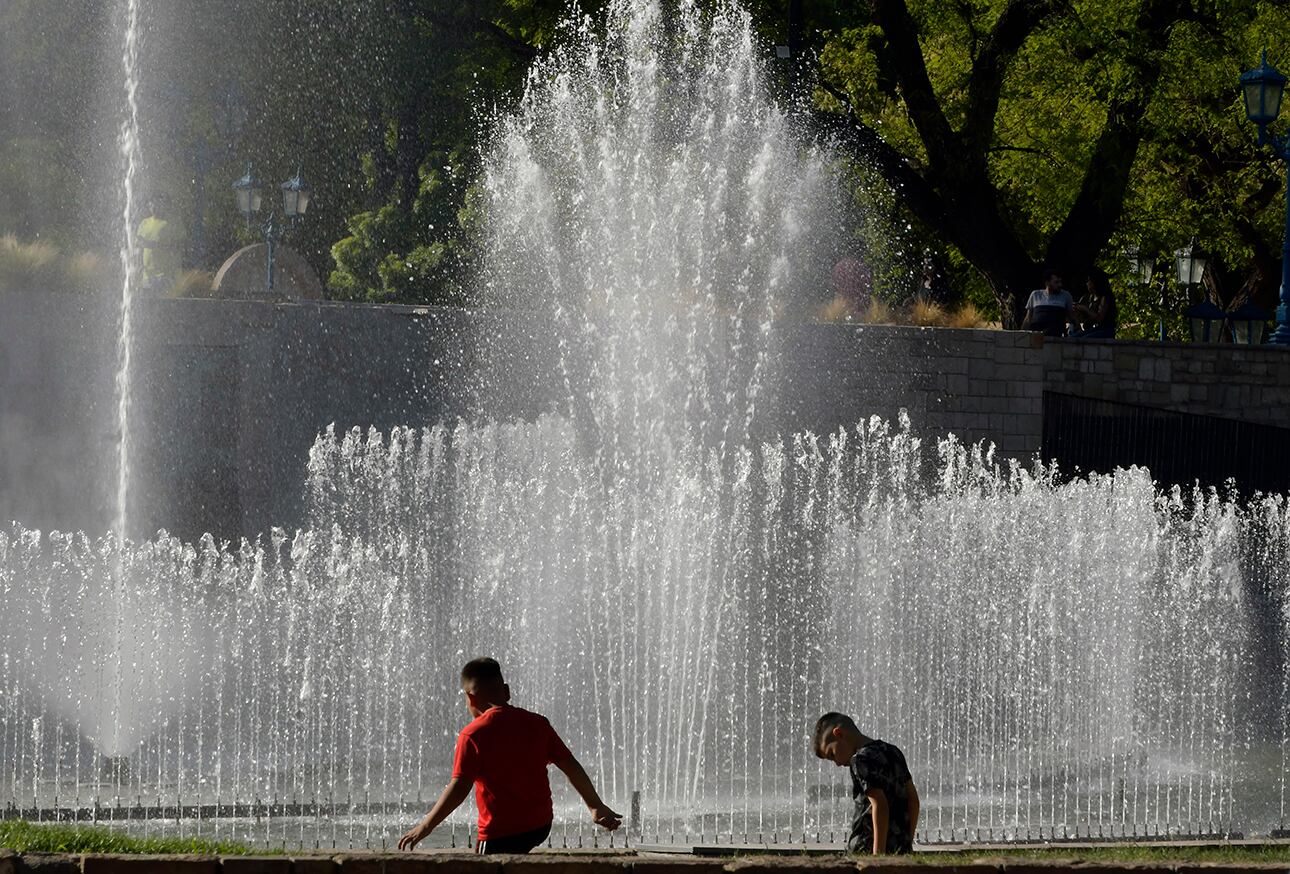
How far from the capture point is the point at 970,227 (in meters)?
24.6

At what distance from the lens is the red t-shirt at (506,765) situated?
721 cm

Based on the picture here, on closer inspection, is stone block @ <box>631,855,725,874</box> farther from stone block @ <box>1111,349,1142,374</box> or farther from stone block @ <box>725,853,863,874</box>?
stone block @ <box>1111,349,1142,374</box>

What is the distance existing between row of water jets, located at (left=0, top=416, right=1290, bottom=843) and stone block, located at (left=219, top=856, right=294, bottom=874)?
159 inches

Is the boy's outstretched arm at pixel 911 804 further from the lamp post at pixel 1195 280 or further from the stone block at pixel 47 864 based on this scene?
the lamp post at pixel 1195 280

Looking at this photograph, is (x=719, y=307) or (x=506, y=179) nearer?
(x=719, y=307)

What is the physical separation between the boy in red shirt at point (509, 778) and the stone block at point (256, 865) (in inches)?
30.3

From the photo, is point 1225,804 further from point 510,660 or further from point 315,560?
point 315,560

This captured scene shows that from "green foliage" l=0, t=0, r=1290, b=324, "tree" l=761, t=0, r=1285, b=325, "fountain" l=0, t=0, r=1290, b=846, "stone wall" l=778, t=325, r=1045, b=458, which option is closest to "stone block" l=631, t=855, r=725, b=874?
"fountain" l=0, t=0, r=1290, b=846

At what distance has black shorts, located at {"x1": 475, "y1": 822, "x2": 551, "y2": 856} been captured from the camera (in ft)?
23.7

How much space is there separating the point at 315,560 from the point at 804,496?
5.23 metres

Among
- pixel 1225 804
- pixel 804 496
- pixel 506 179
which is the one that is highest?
pixel 506 179

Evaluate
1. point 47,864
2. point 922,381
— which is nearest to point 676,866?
point 47,864

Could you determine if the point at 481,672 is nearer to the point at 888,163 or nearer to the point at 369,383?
the point at 369,383

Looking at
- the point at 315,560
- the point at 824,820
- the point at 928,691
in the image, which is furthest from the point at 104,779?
the point at 315,560
